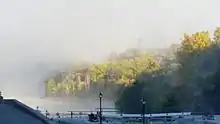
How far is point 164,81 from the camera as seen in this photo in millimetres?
52281

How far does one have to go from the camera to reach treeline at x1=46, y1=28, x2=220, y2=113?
4881cm

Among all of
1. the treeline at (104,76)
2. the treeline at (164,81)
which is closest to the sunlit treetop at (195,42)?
the treeline at (164,81)

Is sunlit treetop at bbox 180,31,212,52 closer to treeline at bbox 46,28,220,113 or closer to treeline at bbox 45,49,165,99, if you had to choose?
treeline at bbox 46,28,220,113

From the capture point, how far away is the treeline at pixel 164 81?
48812 mm

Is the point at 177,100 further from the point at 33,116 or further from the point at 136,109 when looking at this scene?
the point at 33,116

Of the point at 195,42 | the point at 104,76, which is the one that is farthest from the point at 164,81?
the point at 104,76

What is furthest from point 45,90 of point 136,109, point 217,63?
point 217,63

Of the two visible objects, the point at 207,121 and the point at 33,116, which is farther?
the point at 207,121

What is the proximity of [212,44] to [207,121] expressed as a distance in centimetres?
2476

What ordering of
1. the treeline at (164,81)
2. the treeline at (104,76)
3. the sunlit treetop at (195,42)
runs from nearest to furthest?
the treeline at (164,81) → the sunlit treetop at (195,42) → the treeline at (104,76)

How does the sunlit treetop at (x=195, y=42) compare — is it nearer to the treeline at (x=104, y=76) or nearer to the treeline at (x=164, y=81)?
the treeline at (x=164, y=81)

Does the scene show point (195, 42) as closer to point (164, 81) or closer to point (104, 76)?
point (164, 81)

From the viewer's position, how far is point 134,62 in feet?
208

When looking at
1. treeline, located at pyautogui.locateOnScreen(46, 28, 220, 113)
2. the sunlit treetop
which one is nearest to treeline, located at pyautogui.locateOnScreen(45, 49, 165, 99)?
treeline, located at pyautogui.locateOnScreen(46, 28, 220, 113)
